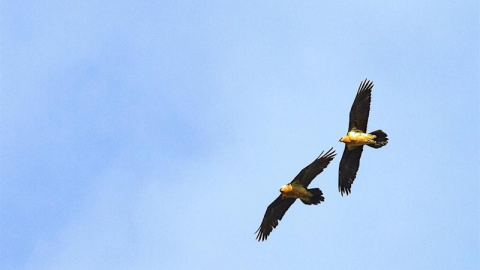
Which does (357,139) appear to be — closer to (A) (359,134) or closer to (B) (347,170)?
(A) (359,134)

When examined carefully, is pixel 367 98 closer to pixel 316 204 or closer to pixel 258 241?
pixel 316 204

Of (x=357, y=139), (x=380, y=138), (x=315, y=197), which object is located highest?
(x=357, y=139)

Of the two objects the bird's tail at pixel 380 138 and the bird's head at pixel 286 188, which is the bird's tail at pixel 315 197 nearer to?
the bird's head at pixel 286 188

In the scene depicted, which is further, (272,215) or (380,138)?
(272,215)

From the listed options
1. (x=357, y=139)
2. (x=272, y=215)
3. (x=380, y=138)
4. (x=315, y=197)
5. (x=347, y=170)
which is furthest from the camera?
(x=272, y=215)

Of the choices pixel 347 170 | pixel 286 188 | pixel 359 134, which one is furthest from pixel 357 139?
pixel 286 188

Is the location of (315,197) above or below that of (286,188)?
below

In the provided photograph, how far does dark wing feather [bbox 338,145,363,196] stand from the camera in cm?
4731

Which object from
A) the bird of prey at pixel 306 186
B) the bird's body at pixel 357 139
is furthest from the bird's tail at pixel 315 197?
the bird's body at pixel 357 139

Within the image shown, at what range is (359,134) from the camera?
4597 cm

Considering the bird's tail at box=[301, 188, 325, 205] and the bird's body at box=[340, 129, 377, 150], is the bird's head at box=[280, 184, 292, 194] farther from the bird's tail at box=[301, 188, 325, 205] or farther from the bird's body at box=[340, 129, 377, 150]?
the bird's body at box=[340, 129, 377, 150]

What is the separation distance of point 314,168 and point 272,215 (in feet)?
12.9

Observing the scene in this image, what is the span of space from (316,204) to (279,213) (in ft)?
9.02

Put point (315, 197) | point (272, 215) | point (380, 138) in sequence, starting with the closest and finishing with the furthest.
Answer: point (380, 138), point (315, 197), point (272, 215)
